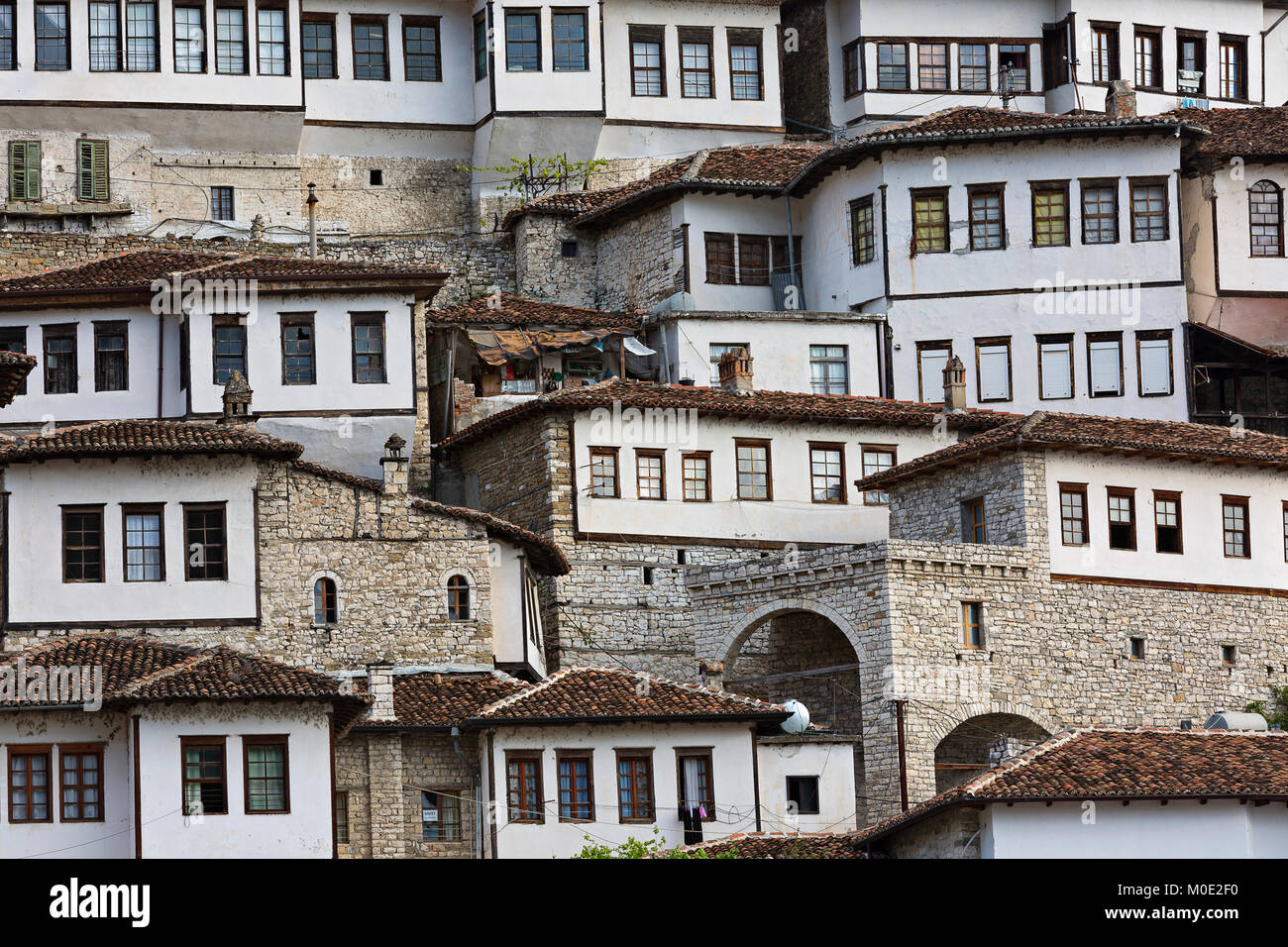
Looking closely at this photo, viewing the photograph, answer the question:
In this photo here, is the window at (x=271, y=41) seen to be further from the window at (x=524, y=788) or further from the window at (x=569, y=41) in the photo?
the window at (x=524, y=788)

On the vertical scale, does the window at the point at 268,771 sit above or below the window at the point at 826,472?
below

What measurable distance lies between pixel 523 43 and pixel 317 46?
16.9ft

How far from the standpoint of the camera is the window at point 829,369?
161 ft

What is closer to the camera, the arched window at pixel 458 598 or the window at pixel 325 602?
the window at pixel 325 602

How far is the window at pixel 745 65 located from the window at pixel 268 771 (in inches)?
1221

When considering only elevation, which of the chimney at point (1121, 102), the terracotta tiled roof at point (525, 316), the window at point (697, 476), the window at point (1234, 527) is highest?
the chimney at point (1121, 102)

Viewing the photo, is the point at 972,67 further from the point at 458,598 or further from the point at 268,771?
the point at 268,771

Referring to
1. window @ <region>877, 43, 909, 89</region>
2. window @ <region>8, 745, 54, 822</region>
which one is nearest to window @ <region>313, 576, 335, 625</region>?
window @ <region>8, 745, 54, 822</region>

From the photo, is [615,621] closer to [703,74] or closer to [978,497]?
[978,497]

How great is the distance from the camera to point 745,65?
5769 cm

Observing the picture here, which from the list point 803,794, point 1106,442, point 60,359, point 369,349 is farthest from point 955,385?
point 60,359

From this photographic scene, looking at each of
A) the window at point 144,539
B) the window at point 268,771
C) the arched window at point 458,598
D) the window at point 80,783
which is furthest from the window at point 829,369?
the window at point 80,783
